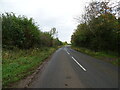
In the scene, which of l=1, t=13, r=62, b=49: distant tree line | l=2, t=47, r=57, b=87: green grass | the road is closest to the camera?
the road

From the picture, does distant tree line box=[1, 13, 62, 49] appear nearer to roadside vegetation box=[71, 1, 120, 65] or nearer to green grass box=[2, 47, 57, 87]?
green grass box=[2, 47, 57, 87]

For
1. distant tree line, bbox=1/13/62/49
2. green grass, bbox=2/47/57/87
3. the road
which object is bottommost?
the road

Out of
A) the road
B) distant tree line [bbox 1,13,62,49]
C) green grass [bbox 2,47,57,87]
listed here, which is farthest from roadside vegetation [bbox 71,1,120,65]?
distant tree line [bbox 1,13,62,49]

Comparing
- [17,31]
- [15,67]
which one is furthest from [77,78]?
[17,31]

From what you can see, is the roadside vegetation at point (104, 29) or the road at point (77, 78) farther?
the roadside vegetation at point (104, 29)

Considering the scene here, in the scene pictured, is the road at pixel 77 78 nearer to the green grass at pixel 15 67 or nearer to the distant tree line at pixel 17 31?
the green grass at pixel 15 67

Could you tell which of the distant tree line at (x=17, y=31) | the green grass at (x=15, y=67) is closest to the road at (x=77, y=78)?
the green grass at (x=15, y=67)

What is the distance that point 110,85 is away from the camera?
226 inches

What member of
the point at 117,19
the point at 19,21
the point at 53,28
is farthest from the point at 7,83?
the point at 53,28

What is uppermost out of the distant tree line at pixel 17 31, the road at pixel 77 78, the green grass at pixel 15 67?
the distant tree line at pixel 17 31

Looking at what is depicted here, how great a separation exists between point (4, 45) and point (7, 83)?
1398 cm

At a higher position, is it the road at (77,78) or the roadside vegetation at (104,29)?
the roadside vegetation at (104,29)

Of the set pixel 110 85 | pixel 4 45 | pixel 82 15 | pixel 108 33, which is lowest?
pixel 110 85

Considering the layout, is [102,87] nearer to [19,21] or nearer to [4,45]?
[4,45]
